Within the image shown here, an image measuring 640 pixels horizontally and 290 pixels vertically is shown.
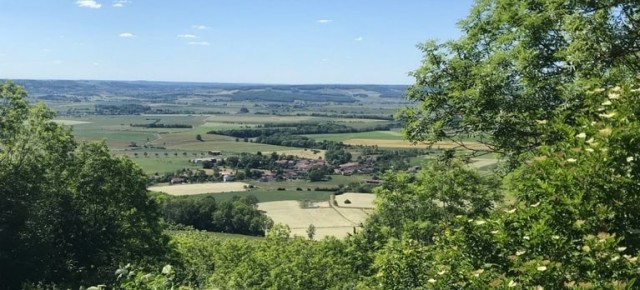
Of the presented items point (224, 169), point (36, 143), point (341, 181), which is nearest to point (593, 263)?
point (36, 143)

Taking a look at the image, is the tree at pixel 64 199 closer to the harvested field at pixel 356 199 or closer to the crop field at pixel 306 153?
the harvested field at pixel 356 199

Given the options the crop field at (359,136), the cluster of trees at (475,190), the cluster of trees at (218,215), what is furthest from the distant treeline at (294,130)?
the cluster of trees at (475,190)

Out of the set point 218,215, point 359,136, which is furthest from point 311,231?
point 359,136

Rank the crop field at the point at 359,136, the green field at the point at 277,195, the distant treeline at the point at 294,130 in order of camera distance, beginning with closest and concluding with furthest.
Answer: the green field at the point at 277,195 → the crop field at the point at 359,136 → the distant treeline at the point at 294,130

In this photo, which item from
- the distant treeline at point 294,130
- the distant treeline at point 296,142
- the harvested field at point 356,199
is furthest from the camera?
the distant treeline at point 294,130

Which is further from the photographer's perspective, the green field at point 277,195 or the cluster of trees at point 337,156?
the cluster of trees at point 337,156

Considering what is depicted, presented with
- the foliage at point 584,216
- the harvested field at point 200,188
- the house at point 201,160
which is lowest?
the harvested field at point 200,188

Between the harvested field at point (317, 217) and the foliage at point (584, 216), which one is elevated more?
the foliage at point (584, 216)
